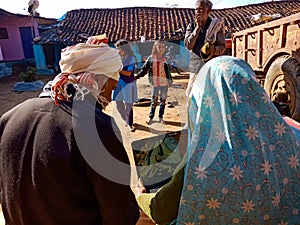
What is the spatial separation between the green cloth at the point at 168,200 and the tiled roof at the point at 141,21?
48.9 feet

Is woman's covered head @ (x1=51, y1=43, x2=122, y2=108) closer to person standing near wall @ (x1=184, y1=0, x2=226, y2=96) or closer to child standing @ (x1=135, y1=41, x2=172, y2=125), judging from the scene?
person standing near wall @ (x1=184, y1=0, x2=226, y2=96)

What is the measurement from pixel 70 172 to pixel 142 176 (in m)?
1.04

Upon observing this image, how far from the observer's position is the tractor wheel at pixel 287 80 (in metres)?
3.39

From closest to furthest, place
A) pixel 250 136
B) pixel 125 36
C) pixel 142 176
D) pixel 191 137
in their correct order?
pixel 250 136 < pixel 191 137 < pixel 142 176 < pixel 125 36

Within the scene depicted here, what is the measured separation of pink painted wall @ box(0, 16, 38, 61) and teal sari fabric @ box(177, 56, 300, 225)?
18.9 metres

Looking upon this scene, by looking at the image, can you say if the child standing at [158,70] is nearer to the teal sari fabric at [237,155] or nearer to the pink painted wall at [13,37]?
the teal sari fabric at [237,155]

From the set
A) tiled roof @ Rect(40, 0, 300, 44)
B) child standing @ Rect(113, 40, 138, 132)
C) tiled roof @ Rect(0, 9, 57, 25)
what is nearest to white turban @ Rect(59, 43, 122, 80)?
A: child standing @ Rect(113, 40, 138, 132)

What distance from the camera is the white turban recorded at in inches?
52.7

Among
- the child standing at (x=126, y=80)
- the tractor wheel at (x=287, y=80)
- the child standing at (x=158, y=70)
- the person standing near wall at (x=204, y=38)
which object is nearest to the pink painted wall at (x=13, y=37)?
the child standing at (x=158, y=70)

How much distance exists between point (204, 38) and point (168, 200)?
2751 millimetres

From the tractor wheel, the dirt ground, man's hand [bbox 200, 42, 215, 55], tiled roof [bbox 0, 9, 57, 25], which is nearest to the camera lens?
the tractor wheel

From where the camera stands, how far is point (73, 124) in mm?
1228

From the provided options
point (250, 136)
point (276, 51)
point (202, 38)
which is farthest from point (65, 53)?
point (276, 51)

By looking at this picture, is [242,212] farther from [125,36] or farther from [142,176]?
[125,36]
